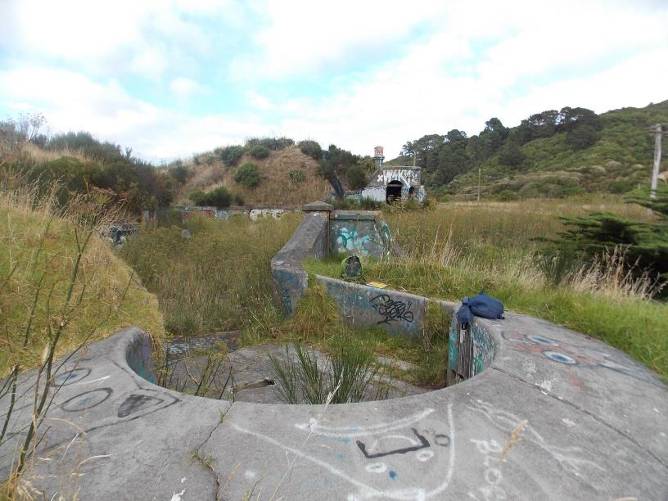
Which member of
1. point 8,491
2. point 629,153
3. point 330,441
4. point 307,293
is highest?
point 629,153

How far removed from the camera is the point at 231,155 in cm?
3409

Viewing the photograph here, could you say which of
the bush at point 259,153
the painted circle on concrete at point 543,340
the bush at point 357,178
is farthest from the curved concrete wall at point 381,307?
the bush at point 259,153

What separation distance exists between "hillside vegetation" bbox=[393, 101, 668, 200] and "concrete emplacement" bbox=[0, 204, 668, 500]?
36.0m

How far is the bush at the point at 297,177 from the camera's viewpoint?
1143 inches

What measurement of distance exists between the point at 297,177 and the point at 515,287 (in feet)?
81.2

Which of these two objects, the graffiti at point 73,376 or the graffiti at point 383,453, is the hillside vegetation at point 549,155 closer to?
the graffiti at point 383,453

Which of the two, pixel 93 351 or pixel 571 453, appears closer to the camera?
pixel 571 453

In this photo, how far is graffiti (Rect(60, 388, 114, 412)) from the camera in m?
2.43

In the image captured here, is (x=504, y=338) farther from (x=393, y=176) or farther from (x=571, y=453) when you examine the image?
(x=393, y=176)

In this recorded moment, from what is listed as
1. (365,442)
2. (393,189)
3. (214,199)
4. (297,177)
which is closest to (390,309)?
(365,442)

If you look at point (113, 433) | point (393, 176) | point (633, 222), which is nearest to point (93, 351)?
point (113, 433)

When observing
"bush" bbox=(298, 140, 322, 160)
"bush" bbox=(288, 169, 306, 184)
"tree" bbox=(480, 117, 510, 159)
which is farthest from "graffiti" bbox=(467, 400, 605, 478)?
"tree" bbox=(480, 117, 510, 159)

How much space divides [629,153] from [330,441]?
2069 inches

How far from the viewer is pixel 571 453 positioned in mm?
2104
